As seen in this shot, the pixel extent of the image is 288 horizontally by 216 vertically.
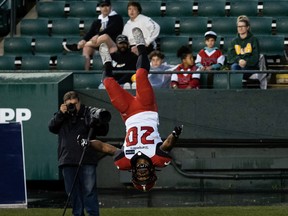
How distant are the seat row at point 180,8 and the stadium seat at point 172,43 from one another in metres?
1.01

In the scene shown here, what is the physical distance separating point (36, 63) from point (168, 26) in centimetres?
245

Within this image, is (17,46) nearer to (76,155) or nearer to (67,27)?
(67,27)

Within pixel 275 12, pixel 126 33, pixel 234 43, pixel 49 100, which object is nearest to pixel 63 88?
pixel 49 100

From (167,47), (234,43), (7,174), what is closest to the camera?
(7,174)

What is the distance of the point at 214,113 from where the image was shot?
17.3 meters

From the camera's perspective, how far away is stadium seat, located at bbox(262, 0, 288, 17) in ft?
63.6

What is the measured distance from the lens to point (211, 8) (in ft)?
64.2

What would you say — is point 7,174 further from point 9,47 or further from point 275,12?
point 275,12

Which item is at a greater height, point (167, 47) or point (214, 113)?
point (167, 47)

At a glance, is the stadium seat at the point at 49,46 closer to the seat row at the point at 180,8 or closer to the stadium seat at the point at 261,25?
the seat row at the point at 180,8

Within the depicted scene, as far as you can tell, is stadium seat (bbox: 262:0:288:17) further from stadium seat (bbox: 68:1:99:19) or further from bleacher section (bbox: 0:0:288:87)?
stadium seat (bbox: 68:1:99:19)

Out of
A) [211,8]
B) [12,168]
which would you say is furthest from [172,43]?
[12,168]

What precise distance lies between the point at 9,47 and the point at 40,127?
105 inches

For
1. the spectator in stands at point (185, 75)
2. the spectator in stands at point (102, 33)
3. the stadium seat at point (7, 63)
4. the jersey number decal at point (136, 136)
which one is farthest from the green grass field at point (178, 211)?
the stadium seat at point (7, 63)
